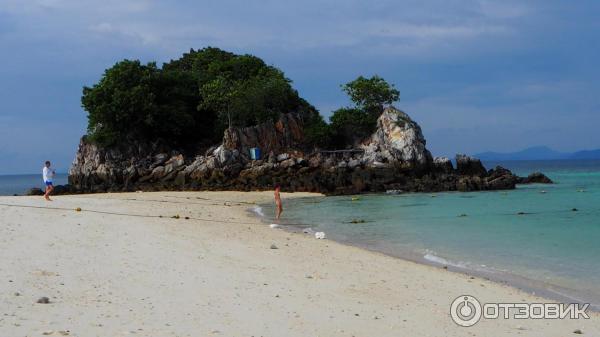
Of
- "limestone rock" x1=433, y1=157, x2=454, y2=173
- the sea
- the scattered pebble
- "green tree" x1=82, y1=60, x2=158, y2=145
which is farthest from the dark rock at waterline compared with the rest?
the scattered pebble

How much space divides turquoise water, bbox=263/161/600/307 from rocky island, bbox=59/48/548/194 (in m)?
12.6

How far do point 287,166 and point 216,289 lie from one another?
37.9 m

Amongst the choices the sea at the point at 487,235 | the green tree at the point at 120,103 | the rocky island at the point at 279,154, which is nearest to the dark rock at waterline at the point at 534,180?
the rocky island at the point at 279,154

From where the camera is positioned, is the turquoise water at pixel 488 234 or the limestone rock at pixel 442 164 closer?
the turquoise water at pixel 488 234

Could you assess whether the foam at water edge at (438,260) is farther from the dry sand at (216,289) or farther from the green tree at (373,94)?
the green tree at (373,94)

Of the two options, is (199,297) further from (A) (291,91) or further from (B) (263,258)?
(A) (291,91)

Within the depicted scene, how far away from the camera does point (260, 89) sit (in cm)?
5262

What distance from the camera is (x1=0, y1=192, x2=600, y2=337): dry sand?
6.33m

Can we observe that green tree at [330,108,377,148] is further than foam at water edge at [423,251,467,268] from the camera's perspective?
Yes

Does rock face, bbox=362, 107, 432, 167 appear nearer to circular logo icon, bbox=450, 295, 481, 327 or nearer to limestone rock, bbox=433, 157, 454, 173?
limestone rock, bbox=433, 157, 454, 173

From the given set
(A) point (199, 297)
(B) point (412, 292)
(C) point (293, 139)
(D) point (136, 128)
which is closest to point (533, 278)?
(B) point (412, 292)

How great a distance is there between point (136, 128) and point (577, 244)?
42884 millimetres

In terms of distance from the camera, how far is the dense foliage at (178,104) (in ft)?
163

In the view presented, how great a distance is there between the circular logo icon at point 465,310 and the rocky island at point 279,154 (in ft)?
101
